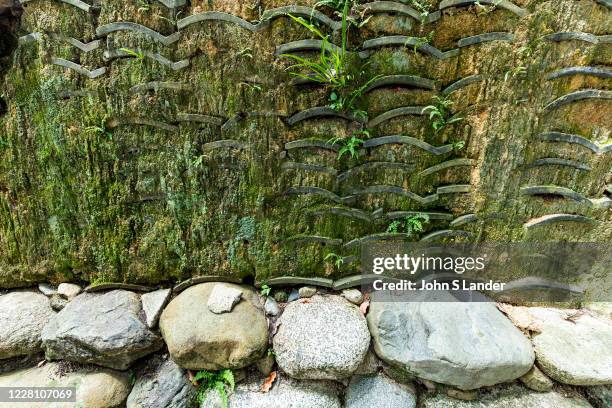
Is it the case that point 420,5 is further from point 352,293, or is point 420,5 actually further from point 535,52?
point 352,293

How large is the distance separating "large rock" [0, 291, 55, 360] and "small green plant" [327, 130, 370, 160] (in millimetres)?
2927

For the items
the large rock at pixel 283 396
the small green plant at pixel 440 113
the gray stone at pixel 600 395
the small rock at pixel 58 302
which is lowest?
the large rock at pixel 283 396

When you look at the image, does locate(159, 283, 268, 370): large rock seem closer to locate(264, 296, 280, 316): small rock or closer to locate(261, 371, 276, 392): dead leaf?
locate(264, 296, 280, 316): small rock

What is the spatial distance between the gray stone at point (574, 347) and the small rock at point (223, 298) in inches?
101

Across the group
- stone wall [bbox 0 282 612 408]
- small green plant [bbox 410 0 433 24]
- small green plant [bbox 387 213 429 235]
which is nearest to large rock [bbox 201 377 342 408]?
stone wall [bbox 0 282 612 408]

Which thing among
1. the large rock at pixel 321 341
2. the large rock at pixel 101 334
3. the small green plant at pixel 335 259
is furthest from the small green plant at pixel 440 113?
the large rock at pixel 101 334

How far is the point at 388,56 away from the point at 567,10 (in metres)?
1.31

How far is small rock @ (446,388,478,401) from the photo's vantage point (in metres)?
2.56

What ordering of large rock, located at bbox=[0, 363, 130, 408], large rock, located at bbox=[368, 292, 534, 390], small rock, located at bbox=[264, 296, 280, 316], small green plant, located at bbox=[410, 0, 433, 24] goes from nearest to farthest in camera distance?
→ 1. small green plant, located at bbox=[410, 0, 433, 24]
2. large rock, located at bbox=[368, 292, 534, 390]
3. large rock, located at bbox=[0, 363, 130, 408]
4. small rock, located at bbox=[264, 296, 280, 316]

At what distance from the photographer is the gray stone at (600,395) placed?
251 cm

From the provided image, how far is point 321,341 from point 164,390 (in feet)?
4.47

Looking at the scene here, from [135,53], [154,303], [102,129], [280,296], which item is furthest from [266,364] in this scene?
[135,53]

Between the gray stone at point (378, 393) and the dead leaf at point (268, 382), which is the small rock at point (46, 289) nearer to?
the dead leaf at point (268, 382)

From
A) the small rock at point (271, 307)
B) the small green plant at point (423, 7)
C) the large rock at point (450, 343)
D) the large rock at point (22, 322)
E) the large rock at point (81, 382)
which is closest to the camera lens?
the small green plant at point (423, 7)
